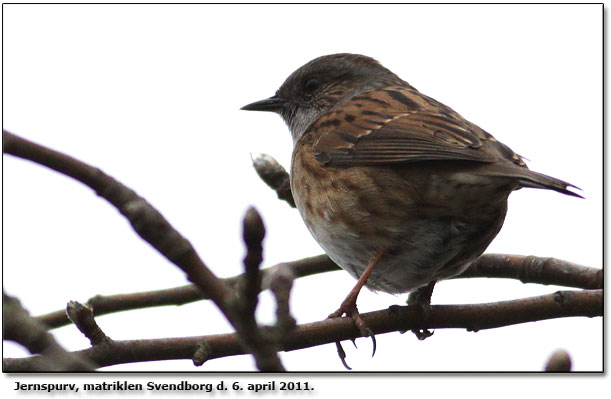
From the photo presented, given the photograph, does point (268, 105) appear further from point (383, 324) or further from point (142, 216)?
point (142, 216)

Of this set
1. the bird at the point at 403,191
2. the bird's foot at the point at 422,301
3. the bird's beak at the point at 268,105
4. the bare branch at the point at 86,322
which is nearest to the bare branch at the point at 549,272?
the bird at the point at 403,191

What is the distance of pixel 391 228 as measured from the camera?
165 inches

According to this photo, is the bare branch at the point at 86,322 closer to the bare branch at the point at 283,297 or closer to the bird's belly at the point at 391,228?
the bare branch at the point at 283,297

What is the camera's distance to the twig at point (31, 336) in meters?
1.71

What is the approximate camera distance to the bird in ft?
13.0

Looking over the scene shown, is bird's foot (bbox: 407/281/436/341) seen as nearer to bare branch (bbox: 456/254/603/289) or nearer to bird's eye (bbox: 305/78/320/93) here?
bare branch (bbox: 456/254/603/289)

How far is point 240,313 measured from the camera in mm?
1430

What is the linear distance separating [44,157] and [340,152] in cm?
341

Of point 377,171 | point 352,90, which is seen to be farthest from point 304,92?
point 377,171

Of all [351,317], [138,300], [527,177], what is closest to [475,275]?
[351,317]

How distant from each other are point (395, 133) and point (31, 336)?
316 centimetres

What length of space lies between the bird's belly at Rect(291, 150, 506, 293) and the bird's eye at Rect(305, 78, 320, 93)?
1.72 meters

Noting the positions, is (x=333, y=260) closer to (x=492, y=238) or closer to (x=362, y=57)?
(x=492, y=238)

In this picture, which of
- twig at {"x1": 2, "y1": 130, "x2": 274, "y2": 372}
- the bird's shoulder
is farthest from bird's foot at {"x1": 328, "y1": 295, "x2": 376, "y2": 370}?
twig at {"x1": 2, "y1": 130, "x2": 274, "y2": 372}
